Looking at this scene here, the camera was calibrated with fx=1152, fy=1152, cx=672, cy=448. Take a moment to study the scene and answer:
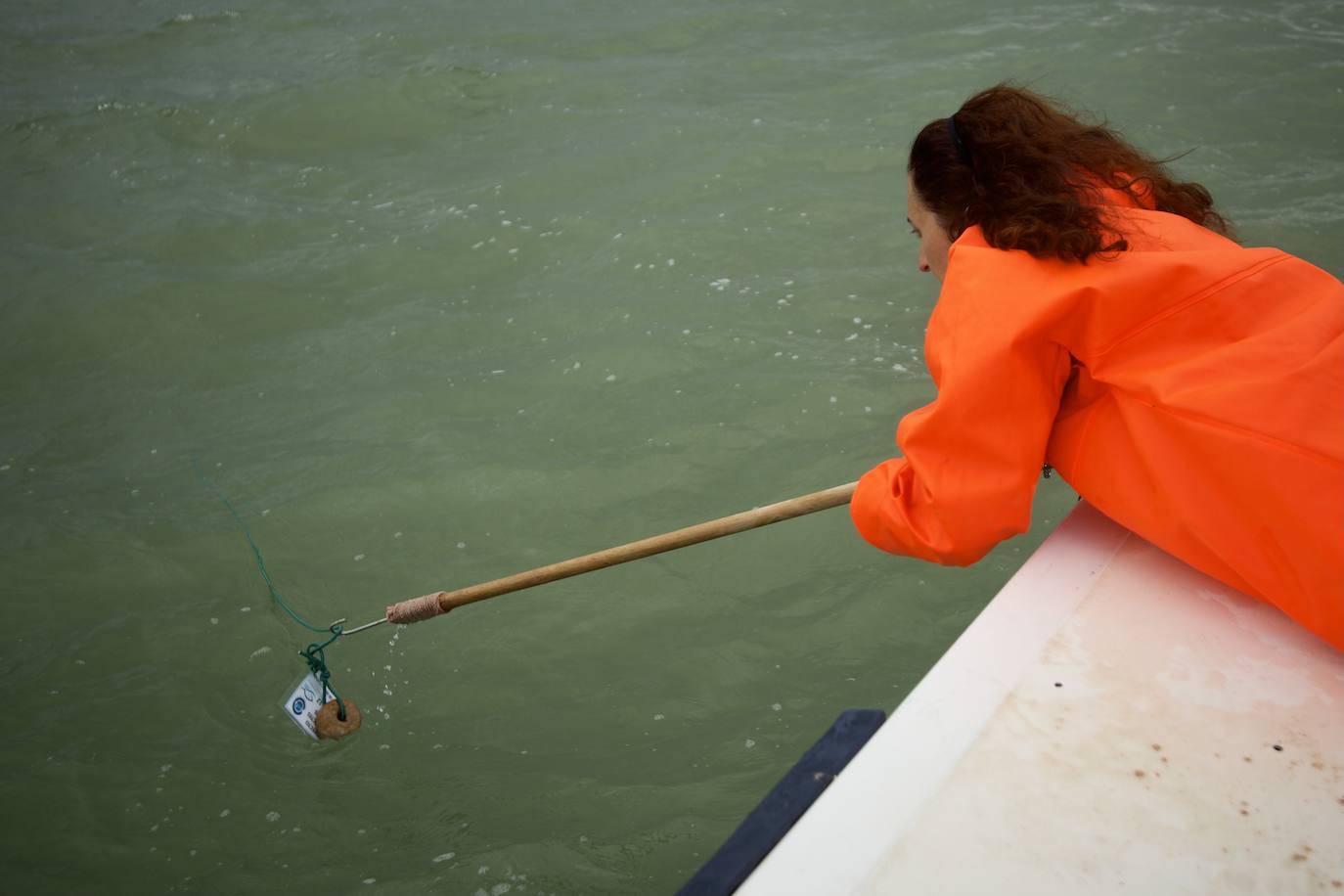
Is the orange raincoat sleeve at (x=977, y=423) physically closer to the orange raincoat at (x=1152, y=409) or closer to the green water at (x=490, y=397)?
the orange raincoat at (x=1152, y=409)

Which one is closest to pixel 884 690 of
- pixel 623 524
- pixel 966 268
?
pixel 623 524

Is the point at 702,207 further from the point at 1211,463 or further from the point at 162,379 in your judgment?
the point at 1211,463

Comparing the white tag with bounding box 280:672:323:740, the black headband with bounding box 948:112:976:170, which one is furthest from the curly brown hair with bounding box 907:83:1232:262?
the white tag with bounding box 280:672:323:740

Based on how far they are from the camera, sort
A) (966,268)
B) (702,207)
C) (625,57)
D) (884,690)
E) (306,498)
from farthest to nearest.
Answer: (625,57)
(702,207)
(306,498)
(884,690)
(966,268)

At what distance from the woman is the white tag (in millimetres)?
1433

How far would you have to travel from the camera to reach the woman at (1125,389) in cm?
163

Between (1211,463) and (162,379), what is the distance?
12.5ft

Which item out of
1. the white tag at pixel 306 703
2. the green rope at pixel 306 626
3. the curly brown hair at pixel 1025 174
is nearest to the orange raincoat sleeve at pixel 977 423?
the curly brown hair at pixel 1025 174

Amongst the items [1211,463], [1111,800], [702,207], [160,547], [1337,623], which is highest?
[1211,463]

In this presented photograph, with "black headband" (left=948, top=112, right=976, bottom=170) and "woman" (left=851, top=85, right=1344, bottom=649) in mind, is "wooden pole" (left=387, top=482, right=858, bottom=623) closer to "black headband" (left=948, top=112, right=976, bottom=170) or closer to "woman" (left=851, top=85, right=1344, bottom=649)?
"woman" (left=851, top=85, right=1344, bottom=649)

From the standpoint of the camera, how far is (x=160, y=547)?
3533 mm

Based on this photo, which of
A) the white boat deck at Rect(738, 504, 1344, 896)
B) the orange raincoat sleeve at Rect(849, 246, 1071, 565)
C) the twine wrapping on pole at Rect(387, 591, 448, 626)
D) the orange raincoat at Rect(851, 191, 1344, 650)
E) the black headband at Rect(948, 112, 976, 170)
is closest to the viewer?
the white boat deck at Rect(738, 504, 1344, 896)

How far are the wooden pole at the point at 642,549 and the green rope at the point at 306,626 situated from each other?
0.70 feet

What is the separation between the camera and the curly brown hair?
6.18ft
